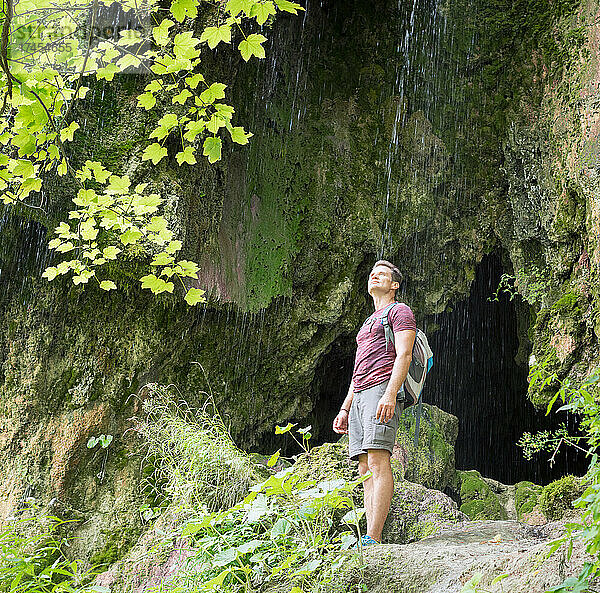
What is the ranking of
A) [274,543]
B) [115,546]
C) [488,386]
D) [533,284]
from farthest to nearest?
1. [488,386]
2. [533,284]
3. [115,546]
4. [274,543]

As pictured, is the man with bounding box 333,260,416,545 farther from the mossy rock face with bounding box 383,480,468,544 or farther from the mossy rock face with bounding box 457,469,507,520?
the mossy rock face with bounding box 457,469,507,520

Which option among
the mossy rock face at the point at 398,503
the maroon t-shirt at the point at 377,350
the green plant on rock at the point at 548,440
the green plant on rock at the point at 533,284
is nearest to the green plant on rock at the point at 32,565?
the mossy rock face at the point at 398,503

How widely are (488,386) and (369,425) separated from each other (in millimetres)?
7676

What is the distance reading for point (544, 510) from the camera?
16.1 ft

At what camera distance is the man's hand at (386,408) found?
319 centimetres

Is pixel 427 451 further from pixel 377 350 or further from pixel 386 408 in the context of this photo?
pixel 386 408

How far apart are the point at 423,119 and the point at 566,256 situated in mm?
2399

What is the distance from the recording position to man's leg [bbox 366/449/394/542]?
3156mm

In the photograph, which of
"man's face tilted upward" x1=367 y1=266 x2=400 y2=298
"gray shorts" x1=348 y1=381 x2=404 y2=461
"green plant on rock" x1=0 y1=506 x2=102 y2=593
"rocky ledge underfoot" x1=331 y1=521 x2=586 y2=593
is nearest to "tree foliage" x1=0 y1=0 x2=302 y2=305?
"man's face tilted upward" x1=367 y1=266 x2=400 y2=298

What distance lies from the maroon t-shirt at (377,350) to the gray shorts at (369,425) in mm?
49

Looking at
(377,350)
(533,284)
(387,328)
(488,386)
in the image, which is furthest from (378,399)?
(488,386)

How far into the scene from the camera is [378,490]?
126 inches

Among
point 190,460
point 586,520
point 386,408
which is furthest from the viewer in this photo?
point 190,460

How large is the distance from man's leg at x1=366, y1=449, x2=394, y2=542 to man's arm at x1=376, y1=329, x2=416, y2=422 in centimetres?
21
